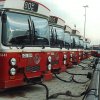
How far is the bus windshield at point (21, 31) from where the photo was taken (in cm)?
1060

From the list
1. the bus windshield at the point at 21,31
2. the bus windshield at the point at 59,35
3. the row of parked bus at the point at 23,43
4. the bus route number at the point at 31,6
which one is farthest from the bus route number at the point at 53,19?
the bus route number at the point at 31,6

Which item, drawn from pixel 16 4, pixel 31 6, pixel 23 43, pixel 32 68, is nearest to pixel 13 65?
pixel 23 43

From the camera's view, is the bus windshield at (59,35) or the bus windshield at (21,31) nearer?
the bus windshield at (21,31)

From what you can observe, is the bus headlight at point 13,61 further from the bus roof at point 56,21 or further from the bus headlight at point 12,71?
the bus roof at point 56,21

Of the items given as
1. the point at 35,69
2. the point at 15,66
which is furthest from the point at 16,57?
the point at 35,69

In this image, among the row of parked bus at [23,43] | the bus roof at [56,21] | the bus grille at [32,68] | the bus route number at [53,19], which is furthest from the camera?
the bus roof at [56,21]

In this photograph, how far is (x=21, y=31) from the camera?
11164 millimetres

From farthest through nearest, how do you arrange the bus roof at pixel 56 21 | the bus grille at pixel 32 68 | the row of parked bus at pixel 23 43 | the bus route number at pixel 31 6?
the bus roof at pixel 56 21, the bus route number at pixel 31 6, the bus grille at pixel 32 68, the row of parked bus at pixel 23 43

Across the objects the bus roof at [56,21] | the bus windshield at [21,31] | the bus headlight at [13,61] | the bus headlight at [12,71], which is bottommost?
the bus headlight at [12,71]

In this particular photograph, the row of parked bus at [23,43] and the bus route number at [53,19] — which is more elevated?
the bus route number at [53,19]

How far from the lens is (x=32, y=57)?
452 inches

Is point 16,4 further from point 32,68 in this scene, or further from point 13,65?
point 32,68

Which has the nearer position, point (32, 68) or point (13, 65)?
point (13, 65)

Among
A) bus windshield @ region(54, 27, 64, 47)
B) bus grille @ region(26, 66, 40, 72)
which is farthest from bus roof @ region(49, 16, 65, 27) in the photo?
bus grille @ region(26, 66, 40, 72)
